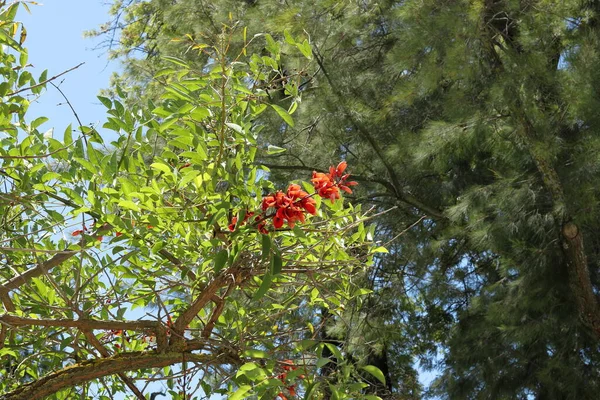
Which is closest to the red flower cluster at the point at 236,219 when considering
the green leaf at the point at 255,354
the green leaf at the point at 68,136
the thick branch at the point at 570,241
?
the green leaf at the point at 255,354

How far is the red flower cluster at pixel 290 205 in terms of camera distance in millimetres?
1421

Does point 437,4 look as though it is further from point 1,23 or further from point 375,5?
point 1,23

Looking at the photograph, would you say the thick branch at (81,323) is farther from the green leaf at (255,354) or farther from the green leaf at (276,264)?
the green leaf at (276,264)

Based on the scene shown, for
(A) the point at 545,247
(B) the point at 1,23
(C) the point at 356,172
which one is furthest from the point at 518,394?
(B) the point at 1,23

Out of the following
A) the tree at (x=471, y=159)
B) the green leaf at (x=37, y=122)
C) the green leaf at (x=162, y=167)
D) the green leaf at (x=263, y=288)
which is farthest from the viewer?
the tree at (x=471, y=159)

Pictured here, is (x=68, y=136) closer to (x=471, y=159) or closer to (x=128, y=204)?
(x=128, y=204)

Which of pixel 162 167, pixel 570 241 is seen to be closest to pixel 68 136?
pixel 162 167

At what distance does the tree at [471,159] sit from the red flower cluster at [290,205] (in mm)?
2542

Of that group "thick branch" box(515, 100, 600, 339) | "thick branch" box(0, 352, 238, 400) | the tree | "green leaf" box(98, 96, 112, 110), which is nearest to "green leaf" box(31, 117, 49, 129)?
"green leaf" box(98, 96, 112, 110)

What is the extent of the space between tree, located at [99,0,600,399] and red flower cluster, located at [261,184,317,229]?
8.34 feet

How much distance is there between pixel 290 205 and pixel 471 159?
3.96 meters

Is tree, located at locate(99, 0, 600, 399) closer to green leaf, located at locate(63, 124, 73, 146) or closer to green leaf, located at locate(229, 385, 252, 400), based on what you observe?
green leaf, located at locate(63, 124, 73, 146)

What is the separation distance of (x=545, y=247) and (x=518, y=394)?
3.89 ft

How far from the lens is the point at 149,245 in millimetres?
1707
